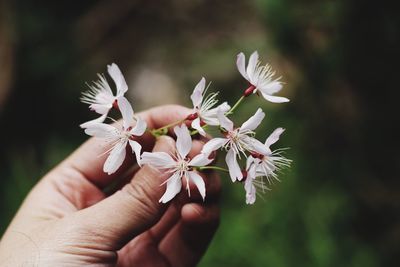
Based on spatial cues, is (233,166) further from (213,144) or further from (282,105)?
(282,105)

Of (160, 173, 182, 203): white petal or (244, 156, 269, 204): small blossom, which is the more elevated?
(160, 173, 182, 203): white petal

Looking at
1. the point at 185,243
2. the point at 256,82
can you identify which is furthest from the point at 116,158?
the point at 185,243

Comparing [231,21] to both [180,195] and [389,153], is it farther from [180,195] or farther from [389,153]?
[180,195]

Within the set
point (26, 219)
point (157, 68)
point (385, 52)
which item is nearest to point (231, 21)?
point (157, 68)

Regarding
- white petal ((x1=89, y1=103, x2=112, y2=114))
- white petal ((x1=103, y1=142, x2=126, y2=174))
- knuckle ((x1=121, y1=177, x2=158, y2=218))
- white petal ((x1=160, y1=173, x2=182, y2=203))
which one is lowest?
knuckle ((x1=121, y1=177, x2=158, y2=218))

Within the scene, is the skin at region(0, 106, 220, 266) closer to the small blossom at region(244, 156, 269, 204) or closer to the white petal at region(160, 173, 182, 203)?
the white petal at region(160, 173, 182, 203)

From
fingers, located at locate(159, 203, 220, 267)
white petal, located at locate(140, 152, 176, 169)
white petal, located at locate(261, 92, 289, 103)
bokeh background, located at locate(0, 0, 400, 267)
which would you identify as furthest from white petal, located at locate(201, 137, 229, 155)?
bokeh background, located at locate(0, 0, 400, 267)
